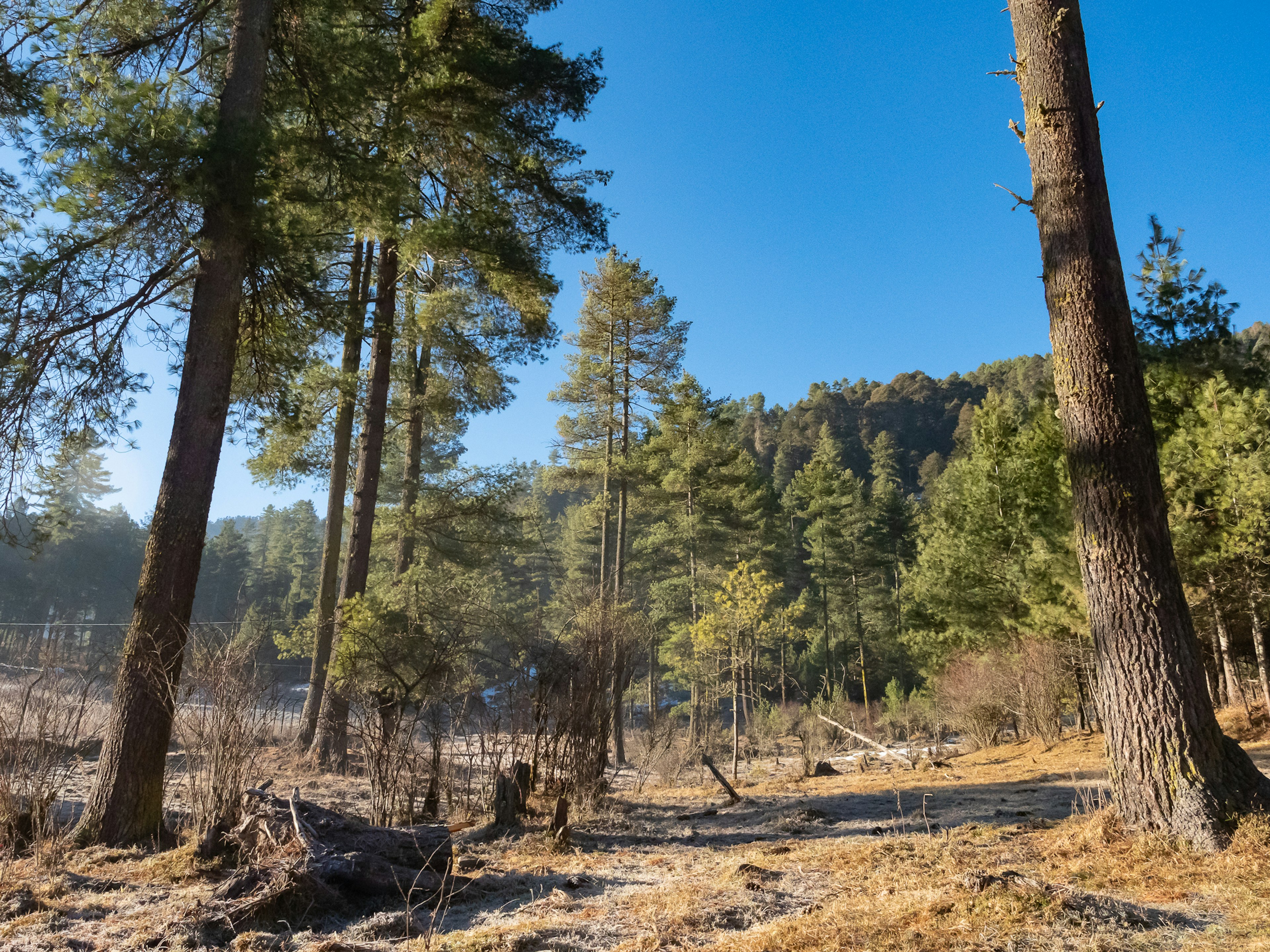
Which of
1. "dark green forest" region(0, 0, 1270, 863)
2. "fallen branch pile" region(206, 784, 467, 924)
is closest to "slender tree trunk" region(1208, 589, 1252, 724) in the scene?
"dark green forest" region(0, 0, 1270, 863)

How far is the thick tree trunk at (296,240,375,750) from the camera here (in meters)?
11.2

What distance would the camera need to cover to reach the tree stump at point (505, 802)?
20.6ft

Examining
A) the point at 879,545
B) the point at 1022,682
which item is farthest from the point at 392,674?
the point at 879,545

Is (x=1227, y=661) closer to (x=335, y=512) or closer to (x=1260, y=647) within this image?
(x=1260, y=647)

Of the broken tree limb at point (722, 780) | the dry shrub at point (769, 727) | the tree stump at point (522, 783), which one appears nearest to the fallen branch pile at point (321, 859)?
the tree stump at point (522, 783)

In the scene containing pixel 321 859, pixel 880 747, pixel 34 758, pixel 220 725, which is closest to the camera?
pixel 321 859

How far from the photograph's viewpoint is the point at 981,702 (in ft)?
47.5

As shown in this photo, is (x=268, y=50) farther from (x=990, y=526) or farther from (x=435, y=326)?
(x=990, y=526)

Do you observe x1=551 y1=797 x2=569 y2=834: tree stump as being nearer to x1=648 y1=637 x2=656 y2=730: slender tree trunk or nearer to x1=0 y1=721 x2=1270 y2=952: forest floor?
x1=0 y1=721 x2=1270 y2=952: forest floor

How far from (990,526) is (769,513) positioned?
17508 mm

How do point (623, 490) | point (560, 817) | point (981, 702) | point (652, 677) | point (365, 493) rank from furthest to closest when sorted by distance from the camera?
point (652, 677) < point (623, 490) < point (981, 702) < point (365, 493) < point (560, 817)

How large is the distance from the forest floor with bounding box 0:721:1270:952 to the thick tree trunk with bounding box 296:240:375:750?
6.23 m

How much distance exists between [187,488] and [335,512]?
6.41 m

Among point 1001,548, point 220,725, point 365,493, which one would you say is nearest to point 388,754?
point 220,725
